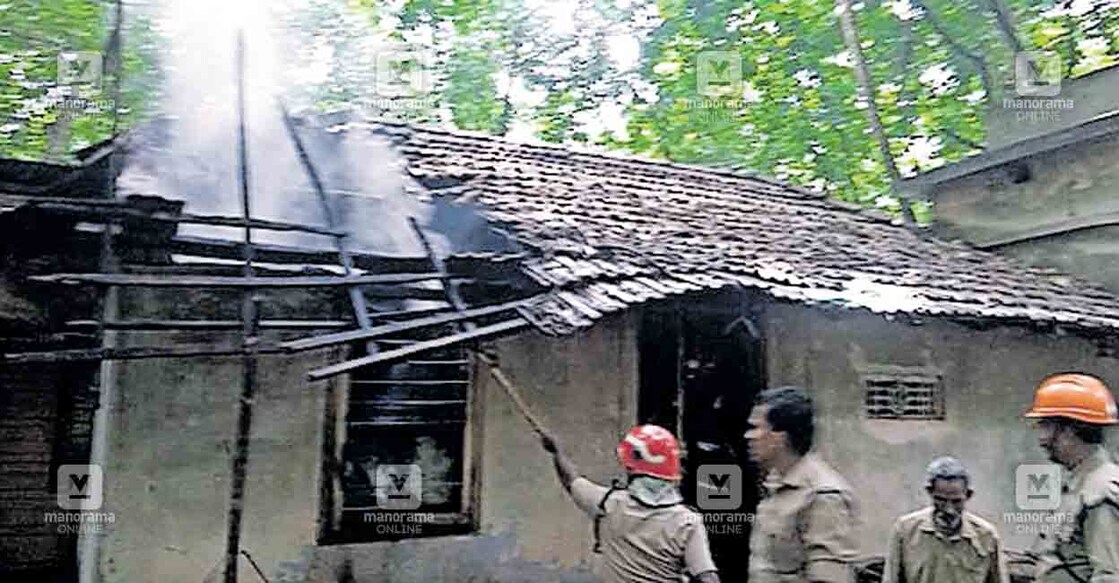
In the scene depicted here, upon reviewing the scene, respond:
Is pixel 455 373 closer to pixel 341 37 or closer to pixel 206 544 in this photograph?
pixel 206 544

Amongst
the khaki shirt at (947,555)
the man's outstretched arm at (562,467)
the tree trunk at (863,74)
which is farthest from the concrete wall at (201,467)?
the tree trunk at (863,74)

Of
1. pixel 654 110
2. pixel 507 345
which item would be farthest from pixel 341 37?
pixel 507 345

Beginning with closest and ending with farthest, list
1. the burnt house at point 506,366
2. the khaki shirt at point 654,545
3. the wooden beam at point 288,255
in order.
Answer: the khaki shirt at point 654,545, the wooden beam at point 288,255, the burnt house at point 506,366

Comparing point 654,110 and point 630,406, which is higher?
point 654,110

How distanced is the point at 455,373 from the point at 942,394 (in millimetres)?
4763

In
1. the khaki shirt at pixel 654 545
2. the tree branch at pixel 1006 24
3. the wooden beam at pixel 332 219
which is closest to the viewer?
the khaki shirt at pixel 654 545

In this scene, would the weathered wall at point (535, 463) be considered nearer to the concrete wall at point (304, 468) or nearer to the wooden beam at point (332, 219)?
the concrete wall at point (304, 468)

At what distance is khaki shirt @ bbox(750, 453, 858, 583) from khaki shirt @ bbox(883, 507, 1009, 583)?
85cm

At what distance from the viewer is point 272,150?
297 inches

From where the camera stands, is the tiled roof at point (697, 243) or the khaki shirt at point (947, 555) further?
the tiled roof at point (697, 243)

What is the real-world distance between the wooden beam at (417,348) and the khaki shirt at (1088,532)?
296 cm

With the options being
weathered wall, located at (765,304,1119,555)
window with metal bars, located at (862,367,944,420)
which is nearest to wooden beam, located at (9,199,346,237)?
weathered wall, located at (765,304,1119,555)

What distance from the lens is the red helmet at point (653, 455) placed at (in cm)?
440

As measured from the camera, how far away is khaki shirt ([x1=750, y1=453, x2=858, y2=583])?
3.85m
